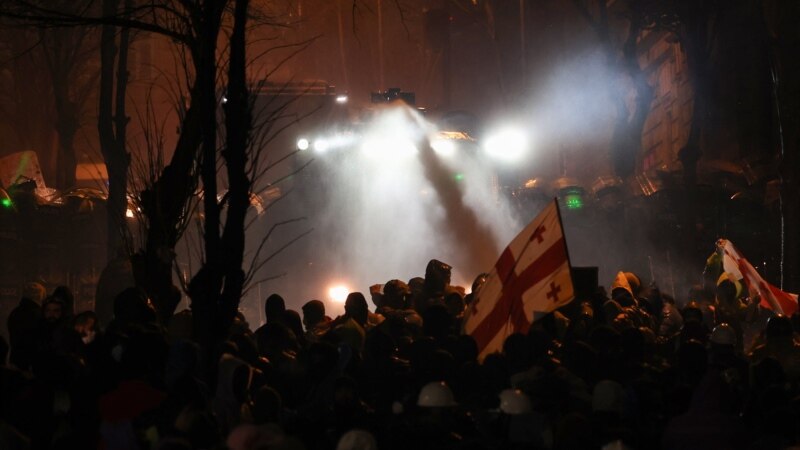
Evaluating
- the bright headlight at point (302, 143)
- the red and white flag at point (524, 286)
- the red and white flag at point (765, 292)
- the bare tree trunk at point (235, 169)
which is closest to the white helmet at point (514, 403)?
the red and white flag at point (524, 286)

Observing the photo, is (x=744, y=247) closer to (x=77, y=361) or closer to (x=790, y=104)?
(x=790, y=104)

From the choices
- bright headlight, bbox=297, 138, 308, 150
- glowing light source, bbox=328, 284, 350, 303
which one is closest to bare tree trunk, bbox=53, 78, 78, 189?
bright headlight, bbox=297, 138, 308, 150

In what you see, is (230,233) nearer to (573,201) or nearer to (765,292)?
(765,292)

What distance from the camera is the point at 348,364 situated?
939 cm

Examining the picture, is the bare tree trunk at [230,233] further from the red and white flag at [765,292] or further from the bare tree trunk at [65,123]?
the bare tree trunk at [65,123]

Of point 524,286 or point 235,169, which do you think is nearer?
point 235,169

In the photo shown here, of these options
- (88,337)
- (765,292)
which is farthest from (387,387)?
(765,292)

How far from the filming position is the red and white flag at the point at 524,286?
934cm

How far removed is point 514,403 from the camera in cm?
809

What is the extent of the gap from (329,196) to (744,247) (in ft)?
30.6

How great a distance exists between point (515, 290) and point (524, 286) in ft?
0.48

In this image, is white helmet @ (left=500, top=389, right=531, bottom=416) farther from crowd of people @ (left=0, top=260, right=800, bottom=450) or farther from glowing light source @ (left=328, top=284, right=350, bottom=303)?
glowing light source @ (left=328, top=284, right=350, bottom=303)


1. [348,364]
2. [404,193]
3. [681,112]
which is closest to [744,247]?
[404,193]

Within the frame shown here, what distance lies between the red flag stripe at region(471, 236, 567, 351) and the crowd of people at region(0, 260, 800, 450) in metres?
0.33
